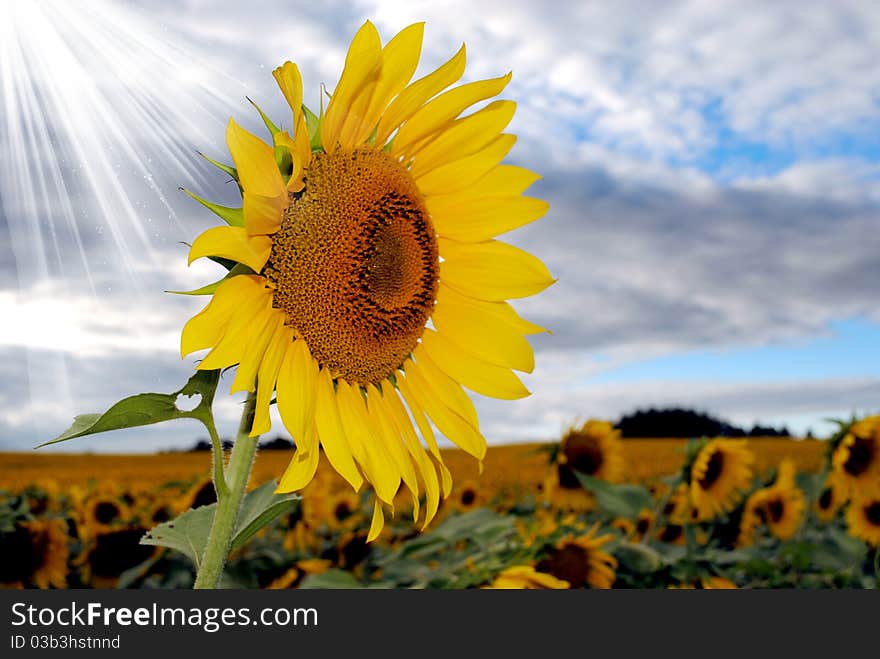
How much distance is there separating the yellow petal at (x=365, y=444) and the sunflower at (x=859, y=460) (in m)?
4.32

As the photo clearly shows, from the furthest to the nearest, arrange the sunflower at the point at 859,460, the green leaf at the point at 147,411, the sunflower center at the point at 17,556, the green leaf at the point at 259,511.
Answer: the sunflower at the point at 859,460 → the sunflower center at the point at 17,556 → the green leaf at the point at 259,511 → the green leaf at the point at 147,411

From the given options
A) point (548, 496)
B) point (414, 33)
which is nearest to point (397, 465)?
point (414, 33)

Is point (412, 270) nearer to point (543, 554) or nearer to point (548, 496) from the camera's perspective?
point (543, 554)

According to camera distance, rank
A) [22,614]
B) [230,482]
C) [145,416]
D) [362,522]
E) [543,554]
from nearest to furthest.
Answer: [145,416] < [230,482] < [22,614] < [543,554] < [362,522]

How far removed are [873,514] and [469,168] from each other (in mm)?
4868

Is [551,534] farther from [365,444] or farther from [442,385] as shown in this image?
[365,444]

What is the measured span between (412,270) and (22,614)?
1.37 meters

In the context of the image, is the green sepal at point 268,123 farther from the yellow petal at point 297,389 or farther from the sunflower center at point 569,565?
the sunflower center at point 569,565

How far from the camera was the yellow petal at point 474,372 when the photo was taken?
179cm

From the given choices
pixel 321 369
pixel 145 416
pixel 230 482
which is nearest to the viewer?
pixel 145 416

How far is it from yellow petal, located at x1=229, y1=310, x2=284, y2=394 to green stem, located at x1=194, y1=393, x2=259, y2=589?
0.31 ft

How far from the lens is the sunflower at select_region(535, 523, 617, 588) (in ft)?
11.2

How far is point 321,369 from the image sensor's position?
64.5 inches

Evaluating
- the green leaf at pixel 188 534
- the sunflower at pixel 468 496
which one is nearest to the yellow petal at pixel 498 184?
the green leaf at pixel 188 534
